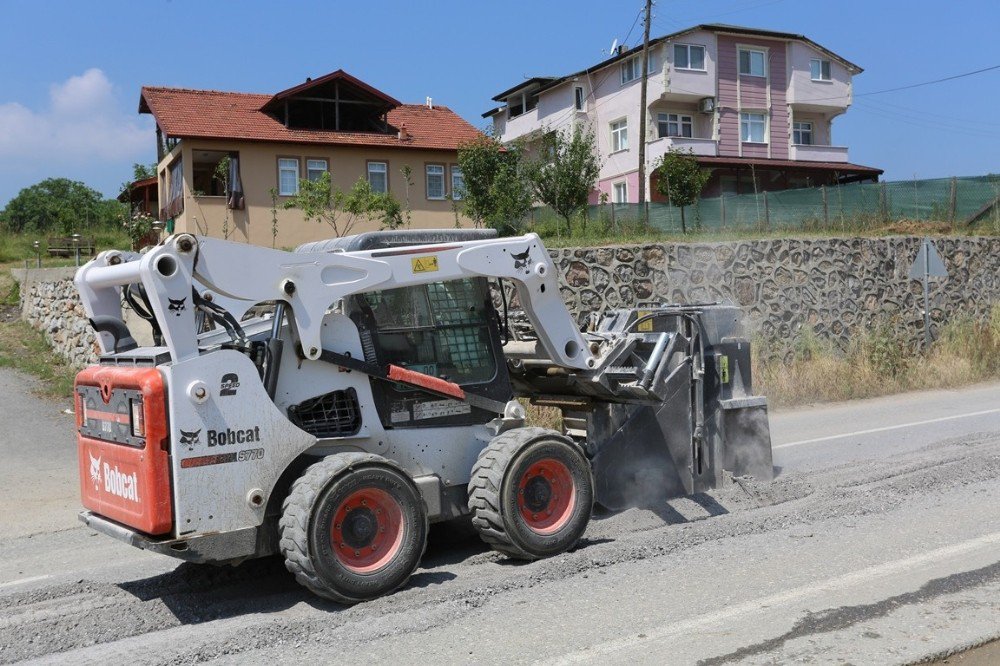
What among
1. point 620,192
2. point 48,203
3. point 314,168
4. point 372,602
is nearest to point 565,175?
point 314,168

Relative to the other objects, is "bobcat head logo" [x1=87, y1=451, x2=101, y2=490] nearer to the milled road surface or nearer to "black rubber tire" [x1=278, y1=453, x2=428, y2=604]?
the milled road surface

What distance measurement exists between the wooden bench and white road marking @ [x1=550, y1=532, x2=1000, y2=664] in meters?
29.8

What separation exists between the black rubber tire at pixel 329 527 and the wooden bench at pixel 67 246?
28308 mm

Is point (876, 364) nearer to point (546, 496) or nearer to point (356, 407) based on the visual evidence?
point (546, 496)

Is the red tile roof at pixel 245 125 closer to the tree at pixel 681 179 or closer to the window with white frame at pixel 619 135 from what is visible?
the tree at pixel 681 179

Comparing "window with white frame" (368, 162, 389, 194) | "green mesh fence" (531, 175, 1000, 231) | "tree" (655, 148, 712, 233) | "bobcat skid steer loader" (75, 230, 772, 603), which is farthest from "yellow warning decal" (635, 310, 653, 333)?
"window with white frame" (368, 162, 389, 194)

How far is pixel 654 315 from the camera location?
28.4 ft

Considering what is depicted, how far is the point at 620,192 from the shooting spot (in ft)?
152

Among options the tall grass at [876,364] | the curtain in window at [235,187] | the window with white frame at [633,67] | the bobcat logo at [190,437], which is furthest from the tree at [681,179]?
the bobcat logo at [190,437]

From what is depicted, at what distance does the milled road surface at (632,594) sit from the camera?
511 cm

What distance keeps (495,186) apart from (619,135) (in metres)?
19.2

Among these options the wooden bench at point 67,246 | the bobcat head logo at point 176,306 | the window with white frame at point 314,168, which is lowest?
the bobcat head logo at point 176,306

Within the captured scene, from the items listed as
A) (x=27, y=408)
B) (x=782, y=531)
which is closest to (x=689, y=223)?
(x=27, y=408)

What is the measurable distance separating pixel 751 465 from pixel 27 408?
11.2m
